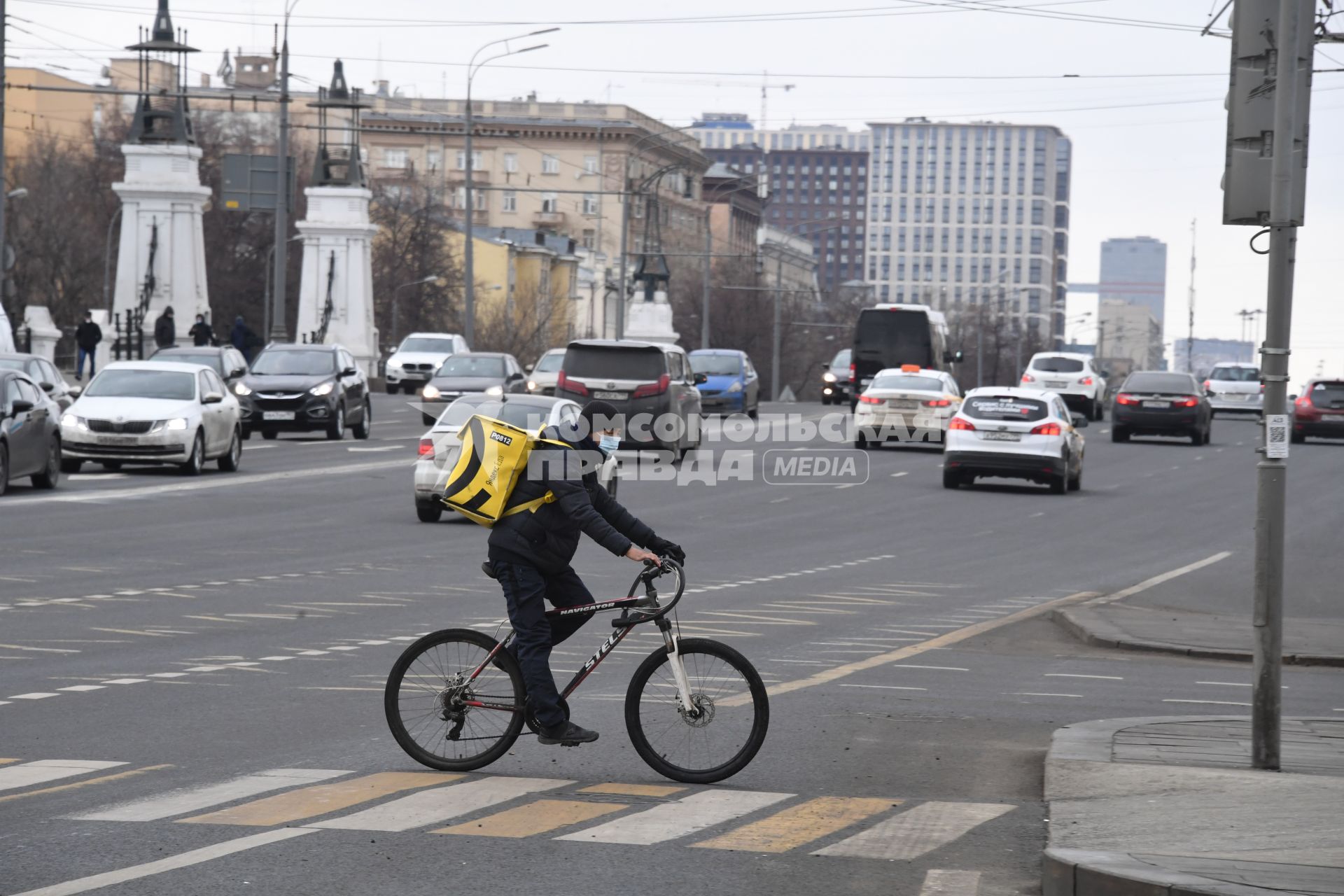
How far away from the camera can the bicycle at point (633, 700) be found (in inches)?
342

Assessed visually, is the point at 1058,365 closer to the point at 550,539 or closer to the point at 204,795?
the point at 550,539

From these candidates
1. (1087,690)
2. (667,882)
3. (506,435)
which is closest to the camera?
(667,882)

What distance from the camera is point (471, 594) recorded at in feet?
52.8

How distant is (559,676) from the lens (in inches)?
467

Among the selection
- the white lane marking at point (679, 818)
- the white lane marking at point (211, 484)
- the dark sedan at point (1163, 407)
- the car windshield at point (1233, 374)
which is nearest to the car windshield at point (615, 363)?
the white lane marking at point (211, 484)

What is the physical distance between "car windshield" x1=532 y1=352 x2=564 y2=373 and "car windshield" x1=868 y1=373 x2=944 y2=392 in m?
8.41

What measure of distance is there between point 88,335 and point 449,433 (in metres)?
31.5

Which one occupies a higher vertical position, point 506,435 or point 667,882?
point 506,435

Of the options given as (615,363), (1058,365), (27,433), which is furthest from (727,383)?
(27,433)

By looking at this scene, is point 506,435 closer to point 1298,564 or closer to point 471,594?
point 471,594

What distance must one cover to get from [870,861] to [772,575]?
12.0 m

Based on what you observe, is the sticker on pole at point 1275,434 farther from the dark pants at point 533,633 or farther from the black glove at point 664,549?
the dark pants at point 533,633

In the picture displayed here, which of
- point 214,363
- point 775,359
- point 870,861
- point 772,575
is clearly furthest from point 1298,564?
point 775,359

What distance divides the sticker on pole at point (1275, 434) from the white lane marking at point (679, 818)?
2.64m
